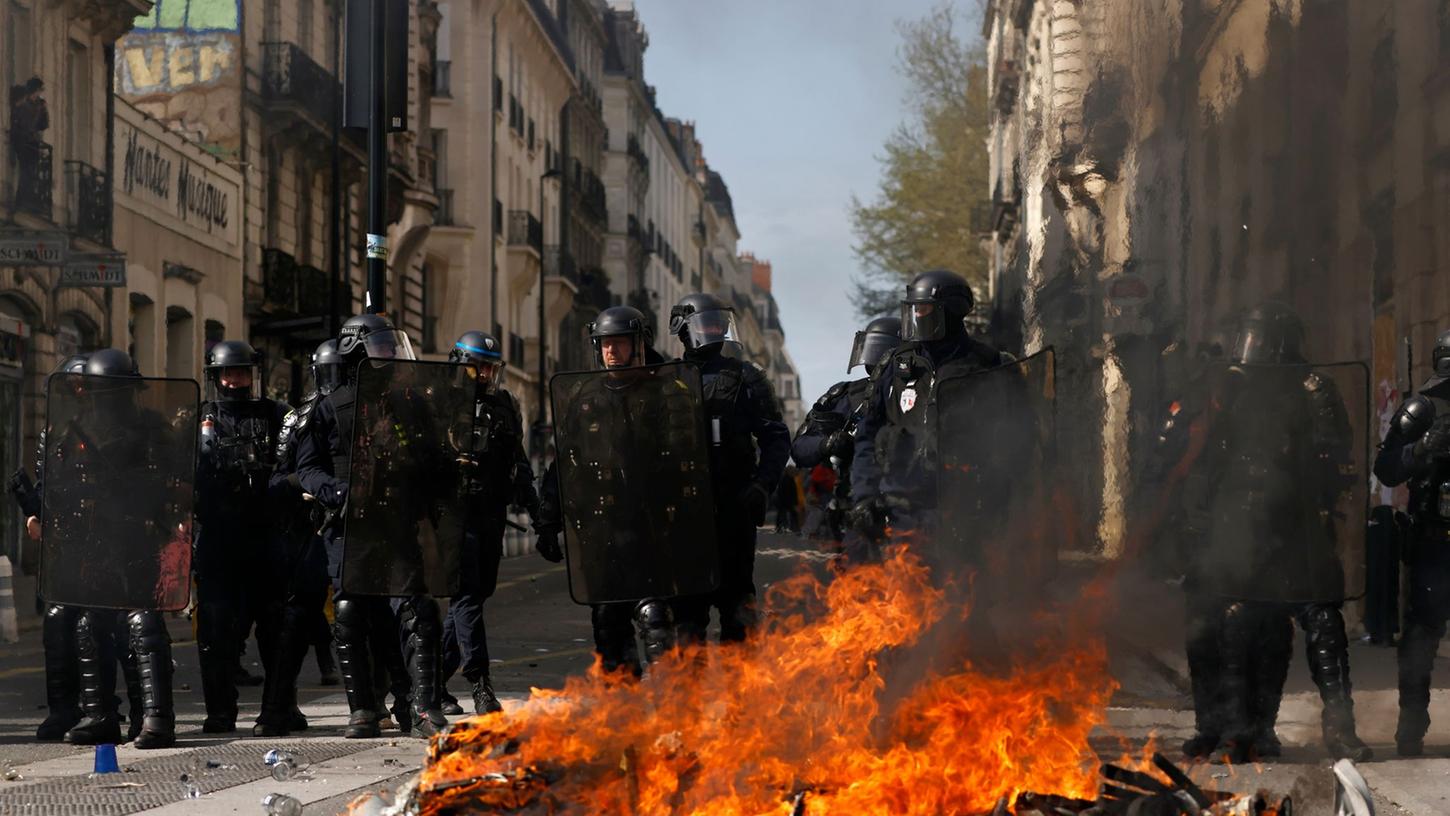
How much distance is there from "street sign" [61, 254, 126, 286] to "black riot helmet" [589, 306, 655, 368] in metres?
10.7

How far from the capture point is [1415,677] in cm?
803

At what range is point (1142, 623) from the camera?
24.9 ft

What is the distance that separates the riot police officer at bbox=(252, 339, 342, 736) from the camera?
8859 mm

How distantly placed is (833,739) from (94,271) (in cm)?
1298

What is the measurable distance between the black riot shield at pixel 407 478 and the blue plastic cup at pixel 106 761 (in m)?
1.15

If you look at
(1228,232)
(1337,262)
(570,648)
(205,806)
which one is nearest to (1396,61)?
(1337,262)

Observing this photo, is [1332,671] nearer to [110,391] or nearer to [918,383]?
[918,383]

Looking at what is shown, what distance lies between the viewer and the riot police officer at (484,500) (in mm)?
8992

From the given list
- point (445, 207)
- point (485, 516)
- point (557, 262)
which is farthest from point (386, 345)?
point (557, 262)

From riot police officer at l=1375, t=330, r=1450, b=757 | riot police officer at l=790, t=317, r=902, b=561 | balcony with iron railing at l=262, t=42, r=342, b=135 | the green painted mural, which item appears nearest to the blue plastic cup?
riot police officer at l=790, t=317, r=902, b=561

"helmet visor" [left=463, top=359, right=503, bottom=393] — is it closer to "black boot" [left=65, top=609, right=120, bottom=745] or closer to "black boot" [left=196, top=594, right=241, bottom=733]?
"black boot" [left=196, top=594, right=241, bottom=733]

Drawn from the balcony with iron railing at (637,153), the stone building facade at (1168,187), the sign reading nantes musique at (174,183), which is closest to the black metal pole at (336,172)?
the sign reading nantes musique at (174,183)

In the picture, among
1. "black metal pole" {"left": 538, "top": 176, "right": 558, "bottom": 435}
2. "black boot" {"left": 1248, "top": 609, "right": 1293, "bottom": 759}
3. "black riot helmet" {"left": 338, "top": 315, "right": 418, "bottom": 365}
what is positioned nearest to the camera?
"black boot" {"left": 1248, "top": 609, "right": 1293, "bottom": 759}

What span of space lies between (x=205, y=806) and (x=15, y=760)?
1755 mm
